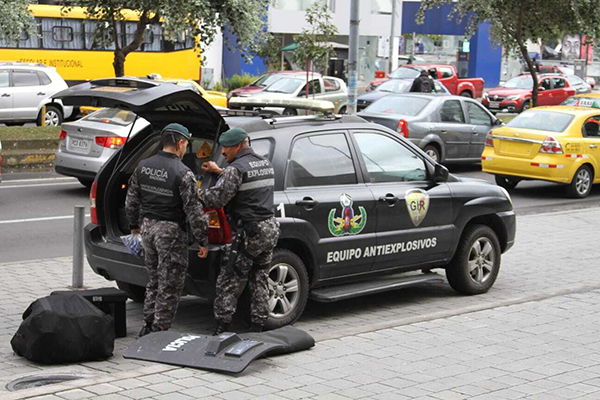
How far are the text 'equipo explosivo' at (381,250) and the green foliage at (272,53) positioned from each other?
1500 inches

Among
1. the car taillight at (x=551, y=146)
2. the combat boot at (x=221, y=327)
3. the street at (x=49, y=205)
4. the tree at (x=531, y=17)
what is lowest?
the street at (x=49, y=205)

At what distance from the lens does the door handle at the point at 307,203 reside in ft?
25.5

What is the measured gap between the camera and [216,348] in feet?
21.2

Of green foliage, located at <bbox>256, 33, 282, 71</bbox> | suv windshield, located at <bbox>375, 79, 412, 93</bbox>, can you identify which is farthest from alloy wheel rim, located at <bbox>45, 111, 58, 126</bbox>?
green foliage, located at <bbox>256, 33, 282, 71</bbox>

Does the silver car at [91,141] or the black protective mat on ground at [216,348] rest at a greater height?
the silver car at [91,141]

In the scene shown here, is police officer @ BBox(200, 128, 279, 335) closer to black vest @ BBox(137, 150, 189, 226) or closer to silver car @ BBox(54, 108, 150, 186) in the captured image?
black vest @ BBox(137, 150, 189, 226)

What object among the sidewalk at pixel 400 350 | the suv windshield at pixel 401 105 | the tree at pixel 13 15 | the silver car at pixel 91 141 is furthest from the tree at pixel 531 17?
the sidewalk at pixel 400 350

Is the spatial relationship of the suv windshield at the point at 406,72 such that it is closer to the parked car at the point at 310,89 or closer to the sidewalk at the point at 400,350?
the parked car at the point at 310,89

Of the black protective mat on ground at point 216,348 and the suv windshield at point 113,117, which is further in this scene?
the suv windshield at point 113,117

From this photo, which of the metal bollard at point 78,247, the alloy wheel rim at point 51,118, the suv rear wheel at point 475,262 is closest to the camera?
the metal bollard at point 78,247

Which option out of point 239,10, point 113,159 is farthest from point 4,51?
point 113,159

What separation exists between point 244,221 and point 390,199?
175 cm

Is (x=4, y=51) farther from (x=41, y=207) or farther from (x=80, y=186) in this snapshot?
(x=41, y=207)

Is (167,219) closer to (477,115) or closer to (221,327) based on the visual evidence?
(221,327)
